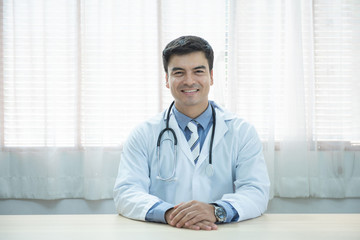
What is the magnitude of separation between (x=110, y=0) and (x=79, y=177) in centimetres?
141

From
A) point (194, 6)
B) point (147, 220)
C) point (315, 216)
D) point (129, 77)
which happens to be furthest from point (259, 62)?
point (147, 220)

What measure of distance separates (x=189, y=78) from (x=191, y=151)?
1.21ft

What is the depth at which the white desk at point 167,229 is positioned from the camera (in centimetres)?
116

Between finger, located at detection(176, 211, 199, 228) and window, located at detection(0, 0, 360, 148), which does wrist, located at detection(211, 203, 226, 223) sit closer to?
finger, located at detection(176, 211, 199, 228)

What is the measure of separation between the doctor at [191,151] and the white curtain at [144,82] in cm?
94

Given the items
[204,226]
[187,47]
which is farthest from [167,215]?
[187,47]

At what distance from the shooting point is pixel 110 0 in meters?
2.69

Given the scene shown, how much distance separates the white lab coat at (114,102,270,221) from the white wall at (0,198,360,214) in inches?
45.8

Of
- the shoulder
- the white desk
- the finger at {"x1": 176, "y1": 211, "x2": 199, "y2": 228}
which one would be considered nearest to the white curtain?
the shoulder

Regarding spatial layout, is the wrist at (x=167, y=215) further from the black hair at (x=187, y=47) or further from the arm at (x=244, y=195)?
the black hair at (x=187, y=47)

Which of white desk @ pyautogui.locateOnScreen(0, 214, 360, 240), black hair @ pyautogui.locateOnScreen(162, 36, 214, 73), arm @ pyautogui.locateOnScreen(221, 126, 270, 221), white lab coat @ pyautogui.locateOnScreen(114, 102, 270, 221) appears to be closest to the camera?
white desk @ pyautogui.locateOnScreen(0, 214, 360, 240)

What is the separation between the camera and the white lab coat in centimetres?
164

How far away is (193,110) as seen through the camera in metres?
1.82

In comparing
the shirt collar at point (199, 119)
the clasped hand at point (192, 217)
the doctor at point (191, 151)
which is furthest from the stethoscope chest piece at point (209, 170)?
the clasped hand at point (192, 217)
